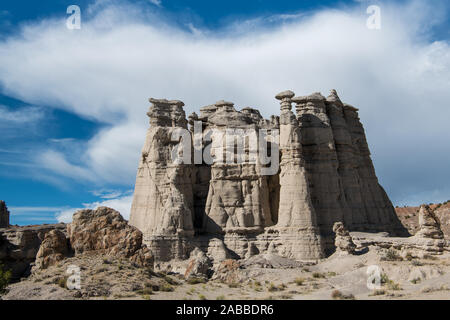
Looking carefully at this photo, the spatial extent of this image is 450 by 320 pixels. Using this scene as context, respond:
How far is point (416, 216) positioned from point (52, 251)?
202 feet

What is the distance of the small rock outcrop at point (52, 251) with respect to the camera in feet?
83.0

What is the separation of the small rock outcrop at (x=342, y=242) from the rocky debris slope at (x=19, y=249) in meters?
21.4

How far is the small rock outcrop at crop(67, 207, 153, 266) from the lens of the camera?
25.6m

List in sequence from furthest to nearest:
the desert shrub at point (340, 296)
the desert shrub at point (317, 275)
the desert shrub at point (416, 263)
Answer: the desert shrub at point (317, 275), the desert shrub at point (416, 263), the desert shrub at point (340, 296)

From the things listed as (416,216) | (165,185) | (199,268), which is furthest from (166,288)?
(416,216)

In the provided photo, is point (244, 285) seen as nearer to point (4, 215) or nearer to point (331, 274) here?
point (331, 274)

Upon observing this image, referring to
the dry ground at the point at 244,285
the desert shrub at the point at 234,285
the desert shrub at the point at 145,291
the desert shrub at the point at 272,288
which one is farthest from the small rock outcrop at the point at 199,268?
the desert shrub at the point at 145,291

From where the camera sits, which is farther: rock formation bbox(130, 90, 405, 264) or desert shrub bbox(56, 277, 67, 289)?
rock formation bbox(130, 90, 405, 264)

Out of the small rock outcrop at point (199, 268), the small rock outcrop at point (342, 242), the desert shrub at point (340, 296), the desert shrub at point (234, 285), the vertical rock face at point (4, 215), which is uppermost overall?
the vertical rock face at point (4, 215)

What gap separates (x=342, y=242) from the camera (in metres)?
34.5

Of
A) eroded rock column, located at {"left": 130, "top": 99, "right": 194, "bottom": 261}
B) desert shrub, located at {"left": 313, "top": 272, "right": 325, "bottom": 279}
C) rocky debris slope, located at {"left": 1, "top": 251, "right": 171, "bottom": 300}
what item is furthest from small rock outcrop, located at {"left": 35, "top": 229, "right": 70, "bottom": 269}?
desert shrub, located at {"left": 313, "top": 272, "right": 325, "bottom": 279}

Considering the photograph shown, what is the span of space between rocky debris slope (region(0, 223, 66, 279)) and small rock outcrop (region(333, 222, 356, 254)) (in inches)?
844

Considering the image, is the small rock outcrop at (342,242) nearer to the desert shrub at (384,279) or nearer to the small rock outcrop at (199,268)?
the desert shrub at (384,279)

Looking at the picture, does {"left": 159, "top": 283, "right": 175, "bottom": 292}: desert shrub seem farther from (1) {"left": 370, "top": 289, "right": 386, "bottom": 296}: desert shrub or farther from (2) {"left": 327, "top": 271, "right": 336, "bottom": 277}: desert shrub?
(2) {"left": 327, "top": 271, "right": 336, "bottom": 277}: desert shrub
